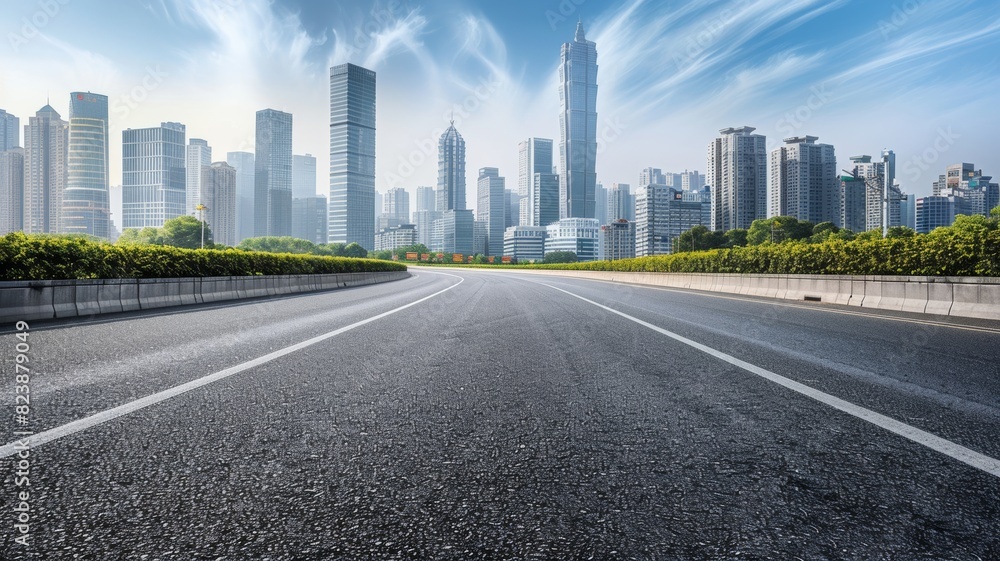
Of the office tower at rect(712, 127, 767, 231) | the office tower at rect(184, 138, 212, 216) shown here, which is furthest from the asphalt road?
the office tower at rect(184, 138, 212, 216)

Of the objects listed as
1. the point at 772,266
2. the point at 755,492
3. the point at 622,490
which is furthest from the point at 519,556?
the point at 772,266

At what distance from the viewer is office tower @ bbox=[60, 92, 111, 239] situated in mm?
78500

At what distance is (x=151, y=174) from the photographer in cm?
14225

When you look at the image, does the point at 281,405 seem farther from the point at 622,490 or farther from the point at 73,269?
the point at 73,269

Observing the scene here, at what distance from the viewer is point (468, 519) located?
188 cm

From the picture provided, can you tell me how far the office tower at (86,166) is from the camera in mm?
78500

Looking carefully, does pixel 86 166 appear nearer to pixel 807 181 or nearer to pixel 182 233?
pixel 182 233

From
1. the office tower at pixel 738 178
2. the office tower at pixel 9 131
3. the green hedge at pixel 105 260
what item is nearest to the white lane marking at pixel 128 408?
the green hedge at pixel 105 260

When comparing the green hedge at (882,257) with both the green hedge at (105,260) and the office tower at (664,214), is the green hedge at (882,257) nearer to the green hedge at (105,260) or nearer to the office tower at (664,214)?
the green hedge at (105,260)

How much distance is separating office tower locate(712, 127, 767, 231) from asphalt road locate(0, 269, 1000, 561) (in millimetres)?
157512

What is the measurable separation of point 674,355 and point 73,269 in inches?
487

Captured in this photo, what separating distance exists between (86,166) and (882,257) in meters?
110

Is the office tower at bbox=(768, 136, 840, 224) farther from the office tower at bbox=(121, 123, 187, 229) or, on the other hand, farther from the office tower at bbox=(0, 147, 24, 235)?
the office tower at bbox=(121, 123, 187, 229)

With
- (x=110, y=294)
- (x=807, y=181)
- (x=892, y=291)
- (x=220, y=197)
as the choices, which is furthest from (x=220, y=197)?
(x=892, y=291)
